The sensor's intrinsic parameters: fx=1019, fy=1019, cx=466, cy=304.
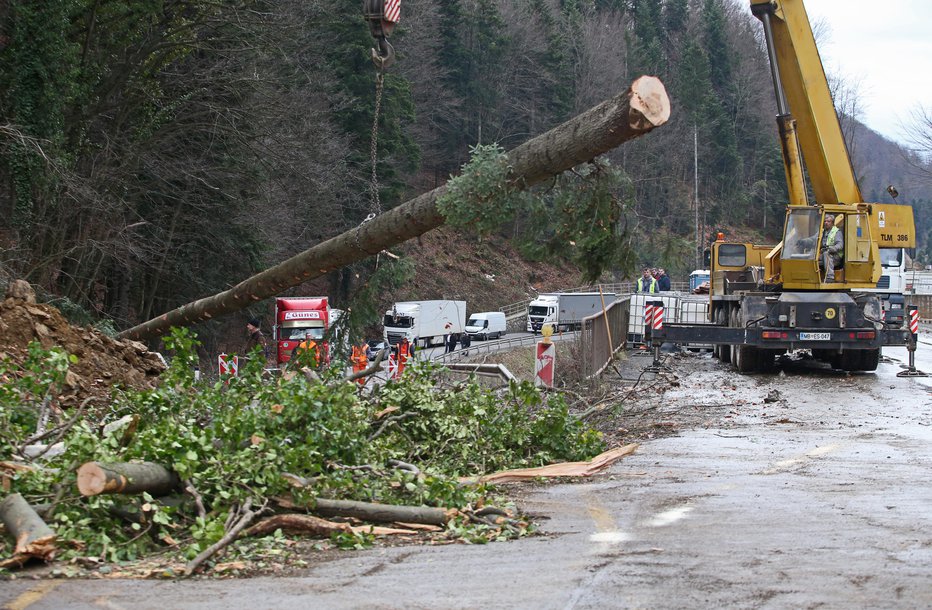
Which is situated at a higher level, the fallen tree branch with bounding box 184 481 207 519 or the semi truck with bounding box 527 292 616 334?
the semi truck with bounding box 527 292 616 334

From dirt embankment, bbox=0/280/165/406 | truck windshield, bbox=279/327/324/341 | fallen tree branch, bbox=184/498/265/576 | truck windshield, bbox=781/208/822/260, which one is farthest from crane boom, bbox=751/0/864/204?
truck windshield, bbox=279/327/324/341

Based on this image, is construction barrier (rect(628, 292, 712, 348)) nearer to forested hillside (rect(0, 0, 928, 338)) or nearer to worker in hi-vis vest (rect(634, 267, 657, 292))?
worker in hi-vis vest (rect(634, 267, 657, 292))

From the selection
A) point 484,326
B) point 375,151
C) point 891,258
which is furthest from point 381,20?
point 484,326

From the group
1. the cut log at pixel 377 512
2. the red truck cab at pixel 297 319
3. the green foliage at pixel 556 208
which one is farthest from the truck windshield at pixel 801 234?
the red truck cab at pixel 297 319

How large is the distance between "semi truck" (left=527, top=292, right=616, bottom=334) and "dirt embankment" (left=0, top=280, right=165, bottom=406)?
36645mm

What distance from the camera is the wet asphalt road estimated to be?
4.79 metres

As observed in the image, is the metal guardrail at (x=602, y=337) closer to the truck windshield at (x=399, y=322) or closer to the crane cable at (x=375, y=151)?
the crane cable at (x=375, y=151)

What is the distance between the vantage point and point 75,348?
11.5m

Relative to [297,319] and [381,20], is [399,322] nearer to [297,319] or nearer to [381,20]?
[297,319]

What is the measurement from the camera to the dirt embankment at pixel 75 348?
1080 cm

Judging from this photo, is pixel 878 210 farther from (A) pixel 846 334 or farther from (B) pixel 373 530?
(B) pixel 373 530

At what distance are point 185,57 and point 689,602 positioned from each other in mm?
21326

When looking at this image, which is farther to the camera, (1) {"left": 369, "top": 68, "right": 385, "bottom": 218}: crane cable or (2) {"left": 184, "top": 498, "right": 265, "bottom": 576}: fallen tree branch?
(1) {"left": 369, "top": 68, "right": 385, "bottom": 218}: crane cable

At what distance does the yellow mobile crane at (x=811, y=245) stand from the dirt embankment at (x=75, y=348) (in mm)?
10173
